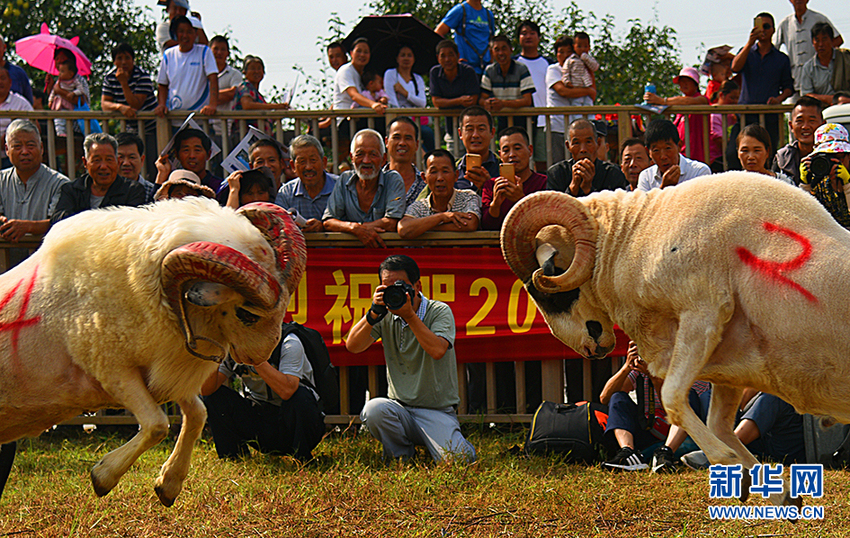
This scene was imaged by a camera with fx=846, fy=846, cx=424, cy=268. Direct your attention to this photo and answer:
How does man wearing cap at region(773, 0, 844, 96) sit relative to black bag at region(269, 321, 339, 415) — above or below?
above

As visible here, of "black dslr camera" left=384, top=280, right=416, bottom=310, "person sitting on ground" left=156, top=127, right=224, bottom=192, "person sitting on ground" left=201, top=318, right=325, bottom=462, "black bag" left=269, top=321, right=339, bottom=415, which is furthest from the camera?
"person sitting on ground" left=156, top=127, right=224, bottom=192

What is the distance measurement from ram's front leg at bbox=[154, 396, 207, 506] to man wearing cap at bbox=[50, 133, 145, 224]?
3.99 meters

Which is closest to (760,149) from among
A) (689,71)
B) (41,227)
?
(689,71)

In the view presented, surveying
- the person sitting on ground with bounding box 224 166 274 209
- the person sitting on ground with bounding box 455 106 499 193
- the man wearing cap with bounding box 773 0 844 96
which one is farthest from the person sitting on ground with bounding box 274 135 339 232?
the man wearing cap with bounding box 773 0 844 96

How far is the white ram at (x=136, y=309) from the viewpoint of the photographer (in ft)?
12.9

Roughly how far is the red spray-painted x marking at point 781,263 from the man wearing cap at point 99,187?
18.9ft

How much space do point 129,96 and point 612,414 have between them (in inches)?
268

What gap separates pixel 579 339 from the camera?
4.87 metres

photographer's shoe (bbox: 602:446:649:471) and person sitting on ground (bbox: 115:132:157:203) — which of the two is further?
person sitting on ground (bbox: 115:132:157:203)

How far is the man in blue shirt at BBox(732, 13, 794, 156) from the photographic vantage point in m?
11.0

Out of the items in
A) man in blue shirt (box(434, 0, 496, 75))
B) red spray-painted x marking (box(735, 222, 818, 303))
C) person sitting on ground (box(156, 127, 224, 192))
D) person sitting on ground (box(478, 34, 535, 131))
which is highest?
man in blue shirt (box(434, 0, 496, 75))

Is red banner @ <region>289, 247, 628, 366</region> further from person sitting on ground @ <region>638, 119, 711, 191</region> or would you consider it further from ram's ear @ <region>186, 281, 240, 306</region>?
ram's ear @ <region>186, 281, 240, 306</region>

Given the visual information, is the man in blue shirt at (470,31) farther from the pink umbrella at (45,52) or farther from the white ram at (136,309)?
the white ram at (136,309)

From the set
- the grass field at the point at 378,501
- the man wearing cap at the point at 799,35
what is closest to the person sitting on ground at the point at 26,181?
the grass field at the point at 378,501
